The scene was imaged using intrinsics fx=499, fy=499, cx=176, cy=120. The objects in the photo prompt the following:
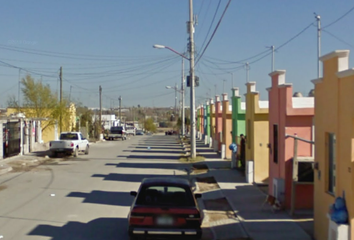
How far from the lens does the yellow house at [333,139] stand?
8828 mm

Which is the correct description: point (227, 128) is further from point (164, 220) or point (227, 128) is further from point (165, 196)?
point (164, 220)

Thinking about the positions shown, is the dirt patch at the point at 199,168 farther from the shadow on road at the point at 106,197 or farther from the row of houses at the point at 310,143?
the shadow on road at the point at 106,197

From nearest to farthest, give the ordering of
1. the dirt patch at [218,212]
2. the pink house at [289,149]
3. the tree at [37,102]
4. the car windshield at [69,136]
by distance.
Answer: the dirt patch at [218,212], the pink house at [289,149], the car windshield at [69,136], the tree at [37,102]

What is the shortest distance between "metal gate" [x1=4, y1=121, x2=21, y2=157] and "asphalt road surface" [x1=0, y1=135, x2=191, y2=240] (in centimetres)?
406

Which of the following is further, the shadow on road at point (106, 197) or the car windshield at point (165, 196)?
the shadow on road at point (106, 197)

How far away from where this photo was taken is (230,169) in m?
26.7

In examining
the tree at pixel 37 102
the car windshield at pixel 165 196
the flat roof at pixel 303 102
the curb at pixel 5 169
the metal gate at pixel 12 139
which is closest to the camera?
the car windshield at pixel 165 196

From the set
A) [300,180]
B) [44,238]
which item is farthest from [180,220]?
[300,180]

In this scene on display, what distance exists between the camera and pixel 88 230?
12008 mm

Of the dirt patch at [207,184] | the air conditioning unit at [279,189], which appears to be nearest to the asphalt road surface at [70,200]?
the dirt patch at [207,184]

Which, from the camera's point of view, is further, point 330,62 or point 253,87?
point 253,87

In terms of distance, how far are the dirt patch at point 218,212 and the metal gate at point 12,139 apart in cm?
1871

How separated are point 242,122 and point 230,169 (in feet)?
11.2

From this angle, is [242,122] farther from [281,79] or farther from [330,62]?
[330,62]
